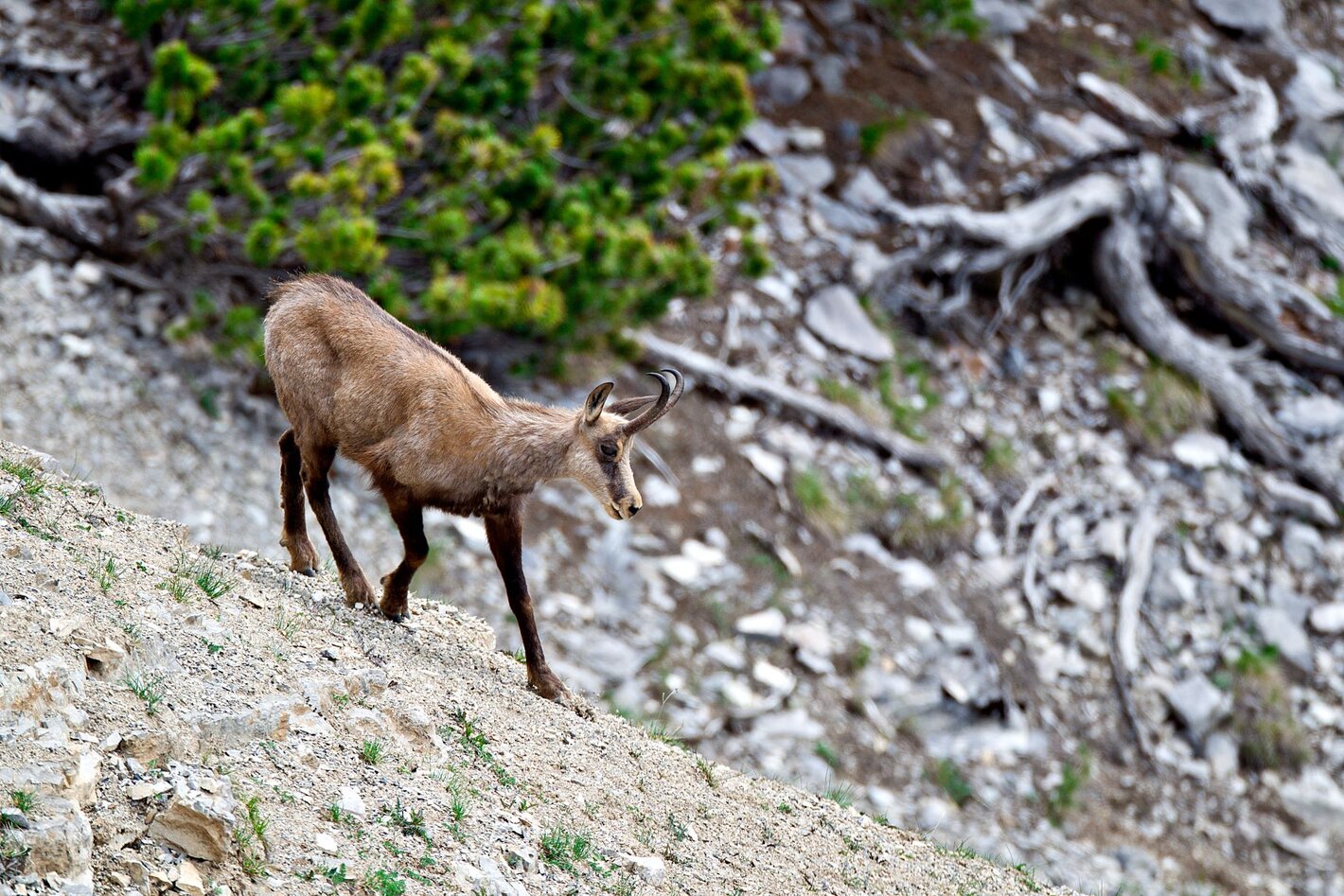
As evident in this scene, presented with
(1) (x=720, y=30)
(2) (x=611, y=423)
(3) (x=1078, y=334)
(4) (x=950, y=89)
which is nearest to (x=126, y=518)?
(2) (x=611, y=423)

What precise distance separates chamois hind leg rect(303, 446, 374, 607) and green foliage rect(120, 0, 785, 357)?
492cm

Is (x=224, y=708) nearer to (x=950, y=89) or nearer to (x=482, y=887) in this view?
(x=482, y=887)

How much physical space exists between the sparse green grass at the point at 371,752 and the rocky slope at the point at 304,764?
12 mm

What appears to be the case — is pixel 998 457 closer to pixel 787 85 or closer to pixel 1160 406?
pixel 1160 406

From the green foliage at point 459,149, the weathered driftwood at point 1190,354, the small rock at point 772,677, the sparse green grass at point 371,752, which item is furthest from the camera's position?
the weathered driftwood at point 1190,354

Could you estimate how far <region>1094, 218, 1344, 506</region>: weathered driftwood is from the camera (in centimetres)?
1723

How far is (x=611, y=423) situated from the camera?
22.6 feet

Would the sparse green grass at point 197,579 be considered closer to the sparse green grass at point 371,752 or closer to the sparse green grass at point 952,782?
the sparse green grass at point 371,752

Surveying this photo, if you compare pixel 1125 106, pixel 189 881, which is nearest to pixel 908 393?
pixel 1125 106

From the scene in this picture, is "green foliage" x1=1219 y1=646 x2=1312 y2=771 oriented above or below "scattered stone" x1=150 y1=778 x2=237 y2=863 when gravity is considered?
below

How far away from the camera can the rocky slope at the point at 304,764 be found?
4559 mm

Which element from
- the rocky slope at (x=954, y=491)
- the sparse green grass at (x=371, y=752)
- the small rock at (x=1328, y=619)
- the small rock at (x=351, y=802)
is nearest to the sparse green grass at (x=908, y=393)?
the rocky slope at (x=954, y=491)

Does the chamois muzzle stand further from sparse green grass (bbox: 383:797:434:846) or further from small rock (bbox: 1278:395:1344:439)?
small rock (bbox: 1278:395:1344:439)

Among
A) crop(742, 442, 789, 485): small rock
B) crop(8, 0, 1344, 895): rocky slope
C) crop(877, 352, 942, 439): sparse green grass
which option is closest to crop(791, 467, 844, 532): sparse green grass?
crop(8, 0, 1344, 895): rocky slope
